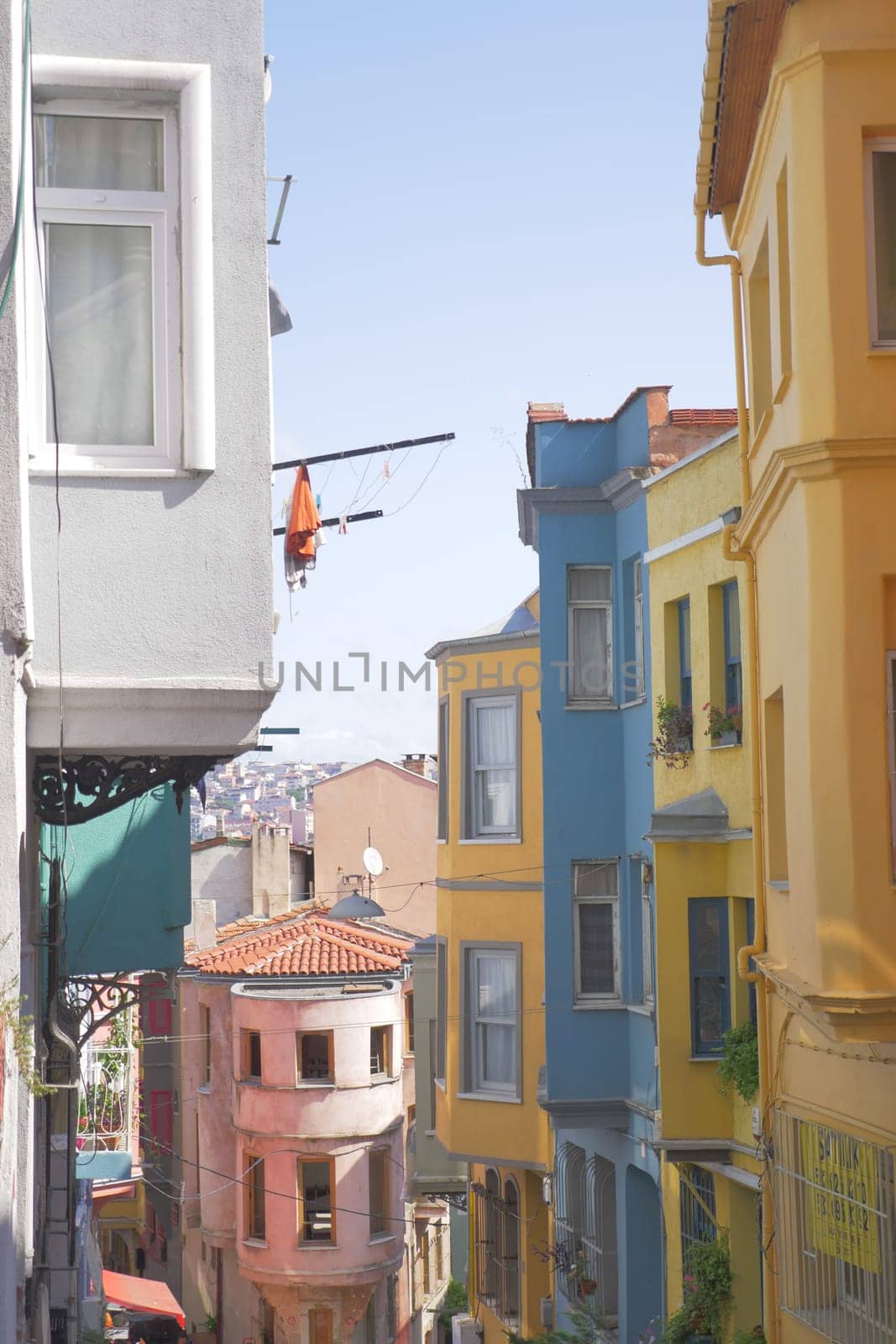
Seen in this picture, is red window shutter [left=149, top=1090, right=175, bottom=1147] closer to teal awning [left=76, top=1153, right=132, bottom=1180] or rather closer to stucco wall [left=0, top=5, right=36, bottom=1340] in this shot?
teal awning [left=76, top=1153, right=132, bottom=1180]

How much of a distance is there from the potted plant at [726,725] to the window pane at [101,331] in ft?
30.9

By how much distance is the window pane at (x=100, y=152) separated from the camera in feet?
24.8

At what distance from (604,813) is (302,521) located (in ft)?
29.3

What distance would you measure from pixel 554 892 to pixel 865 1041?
10407mm

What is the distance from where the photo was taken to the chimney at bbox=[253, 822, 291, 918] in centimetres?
5503

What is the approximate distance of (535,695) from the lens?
22656 millimetres

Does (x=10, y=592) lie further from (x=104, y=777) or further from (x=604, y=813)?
(x=604, y=813)

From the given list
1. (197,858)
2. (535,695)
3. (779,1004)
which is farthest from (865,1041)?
(197,858)

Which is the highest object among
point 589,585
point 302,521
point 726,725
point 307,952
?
point 589,585

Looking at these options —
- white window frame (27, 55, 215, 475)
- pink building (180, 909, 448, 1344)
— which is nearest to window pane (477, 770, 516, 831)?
white window frame (27, 55, 215, 475)

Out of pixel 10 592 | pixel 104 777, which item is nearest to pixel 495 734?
pixel 104 777

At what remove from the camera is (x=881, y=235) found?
402 inches

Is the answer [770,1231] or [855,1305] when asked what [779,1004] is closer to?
[770,1231]

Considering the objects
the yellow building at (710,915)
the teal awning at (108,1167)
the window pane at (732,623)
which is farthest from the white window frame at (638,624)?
the teal awning at (108,1167)
